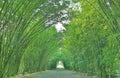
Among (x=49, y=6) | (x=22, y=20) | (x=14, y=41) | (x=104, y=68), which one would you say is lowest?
(x=104, y=68)

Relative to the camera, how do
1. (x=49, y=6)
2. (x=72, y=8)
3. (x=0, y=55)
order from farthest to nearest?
(x=72, y=8)
(x=49, y=6)
(x=0, y=55)

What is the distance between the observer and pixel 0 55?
12.8 metres

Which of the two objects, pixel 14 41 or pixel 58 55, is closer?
pixel 14 41

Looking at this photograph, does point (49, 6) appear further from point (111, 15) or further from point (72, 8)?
point (111, 15)

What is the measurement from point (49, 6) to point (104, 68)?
4.57 m

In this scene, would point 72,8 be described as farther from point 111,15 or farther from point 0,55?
point 111,15

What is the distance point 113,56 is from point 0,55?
5.05 m

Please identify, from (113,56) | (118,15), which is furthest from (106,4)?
(113,56)

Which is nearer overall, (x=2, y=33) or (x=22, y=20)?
(x=2, y=33)

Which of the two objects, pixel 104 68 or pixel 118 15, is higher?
pixel 118 15

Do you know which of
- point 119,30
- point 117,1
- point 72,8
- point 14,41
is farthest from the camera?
point 72,8

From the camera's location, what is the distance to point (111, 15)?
1003 centimetres

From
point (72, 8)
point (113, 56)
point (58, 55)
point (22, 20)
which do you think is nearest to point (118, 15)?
point (113, 56)

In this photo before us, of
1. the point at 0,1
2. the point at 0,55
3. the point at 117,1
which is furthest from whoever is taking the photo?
the point at 0,55
